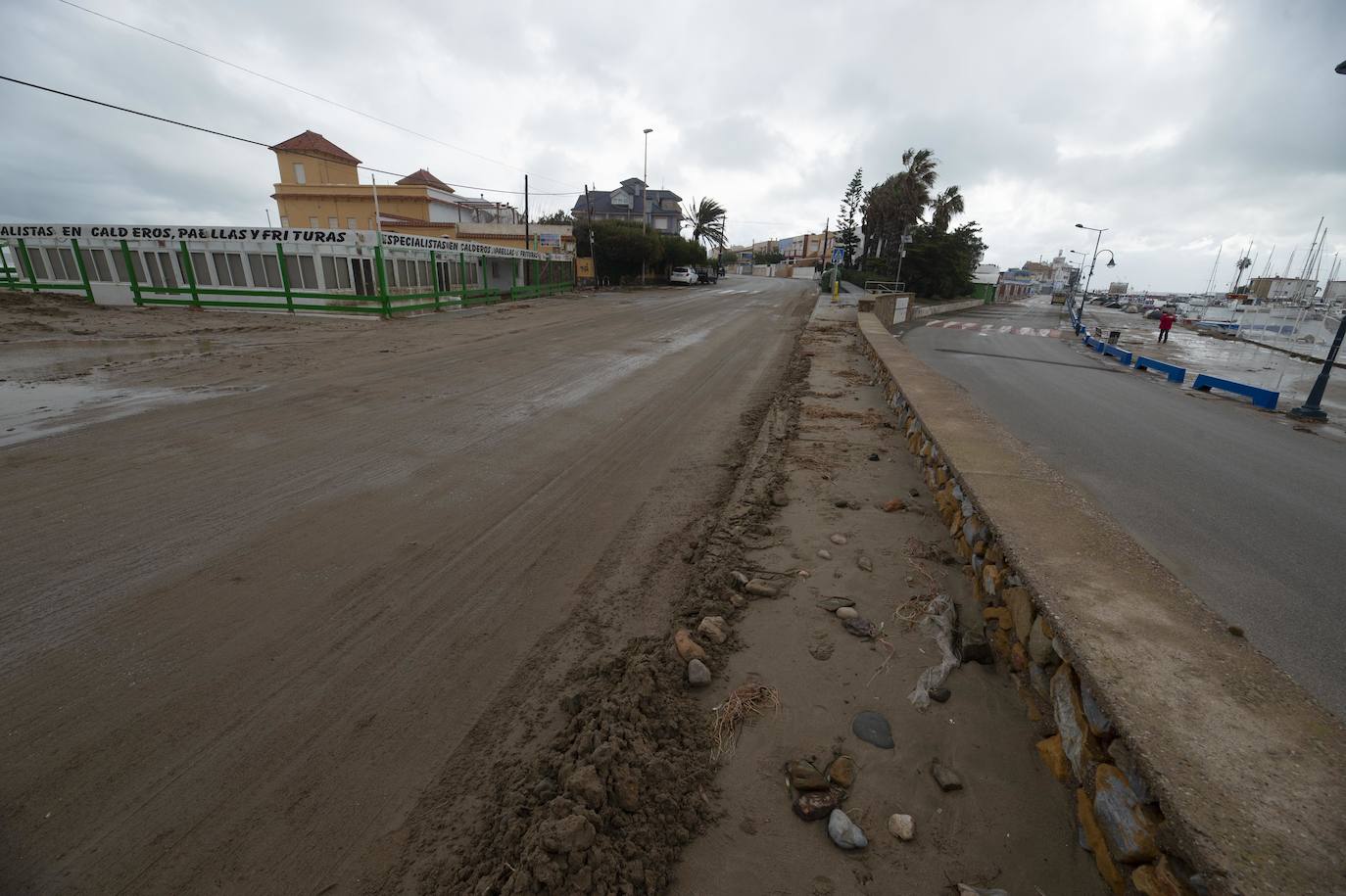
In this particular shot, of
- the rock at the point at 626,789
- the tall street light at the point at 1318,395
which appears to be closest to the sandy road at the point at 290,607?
the rock at the point at 626,789

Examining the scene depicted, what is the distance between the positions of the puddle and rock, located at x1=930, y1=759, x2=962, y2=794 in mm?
8992

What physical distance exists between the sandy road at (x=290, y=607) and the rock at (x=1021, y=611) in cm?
204

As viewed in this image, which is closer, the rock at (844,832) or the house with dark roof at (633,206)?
the rock at (844,832)

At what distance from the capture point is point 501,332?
1625 cm

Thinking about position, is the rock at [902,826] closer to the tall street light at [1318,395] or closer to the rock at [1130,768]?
the rock at [1130,768]

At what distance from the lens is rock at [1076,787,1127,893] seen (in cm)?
192

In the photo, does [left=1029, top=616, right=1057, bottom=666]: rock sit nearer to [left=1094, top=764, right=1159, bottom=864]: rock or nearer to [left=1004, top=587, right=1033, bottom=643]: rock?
[left=1004, top=587, right=1033, bottom=643]: rock

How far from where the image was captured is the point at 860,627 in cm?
347

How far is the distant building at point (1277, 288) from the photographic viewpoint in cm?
6931

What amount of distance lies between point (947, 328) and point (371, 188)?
41644mm

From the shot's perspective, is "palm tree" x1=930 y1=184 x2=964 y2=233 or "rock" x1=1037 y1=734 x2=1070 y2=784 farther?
"palm tree" x1=930 y1=184 x2=964 y2=233

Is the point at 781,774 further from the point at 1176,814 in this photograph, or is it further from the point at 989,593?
the point at 989,593

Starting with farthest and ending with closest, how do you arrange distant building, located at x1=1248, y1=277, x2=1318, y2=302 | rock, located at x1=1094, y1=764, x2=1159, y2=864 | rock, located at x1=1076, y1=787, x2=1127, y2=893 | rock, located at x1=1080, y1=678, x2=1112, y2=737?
distant building, located at x1=1248, y1=277, x2=1318, y2=302 < rock, located at x1=1080, y1=678, x2=1112, y2=737 < rock, located at x1=1076, y1=787, x2=1127, y2=893 < rock, located at x1=1094, y1=764, x2=1159, y2=864

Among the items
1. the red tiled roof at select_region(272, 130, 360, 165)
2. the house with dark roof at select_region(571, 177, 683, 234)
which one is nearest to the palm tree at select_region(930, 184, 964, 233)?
the house with dark roof at select_region(571, 177, 683, 234)
